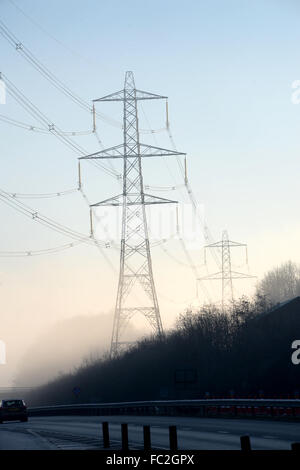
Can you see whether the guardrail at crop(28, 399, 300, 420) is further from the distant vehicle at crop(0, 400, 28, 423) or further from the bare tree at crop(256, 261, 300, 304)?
the bare tree at crop(256, 261, 300, 304)

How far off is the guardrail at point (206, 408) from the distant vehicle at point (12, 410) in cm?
680

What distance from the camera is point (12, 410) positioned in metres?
62.9

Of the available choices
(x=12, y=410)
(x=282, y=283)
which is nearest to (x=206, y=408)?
(x=12, y=410)

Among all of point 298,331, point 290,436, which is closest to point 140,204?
point 298,331

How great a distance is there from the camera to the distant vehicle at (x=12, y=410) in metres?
62.3

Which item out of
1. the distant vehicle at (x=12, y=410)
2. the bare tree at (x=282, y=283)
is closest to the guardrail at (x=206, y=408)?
the distant vehicle at (x=12, y=410)

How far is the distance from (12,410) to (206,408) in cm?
1509

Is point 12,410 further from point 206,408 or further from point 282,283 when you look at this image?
point 282,283

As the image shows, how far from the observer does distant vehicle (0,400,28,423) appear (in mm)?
62344

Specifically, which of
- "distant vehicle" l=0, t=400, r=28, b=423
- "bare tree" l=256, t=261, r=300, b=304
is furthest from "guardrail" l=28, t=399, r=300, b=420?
"bare tree" l=256, t=261, r=300, b=304

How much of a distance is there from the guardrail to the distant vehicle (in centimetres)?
680

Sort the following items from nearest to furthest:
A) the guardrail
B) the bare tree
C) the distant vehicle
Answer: the guardrail → the distant vehicle → the bare tree
